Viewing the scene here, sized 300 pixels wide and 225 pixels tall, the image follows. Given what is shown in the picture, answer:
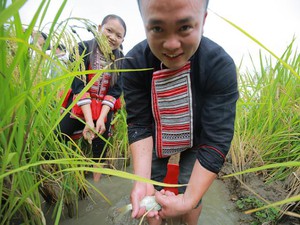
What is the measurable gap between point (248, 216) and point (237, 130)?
2.39ft

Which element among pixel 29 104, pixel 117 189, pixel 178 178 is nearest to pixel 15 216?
pixel 29 104

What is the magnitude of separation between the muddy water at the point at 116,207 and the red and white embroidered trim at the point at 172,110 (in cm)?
40

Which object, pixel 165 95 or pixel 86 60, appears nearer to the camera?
pixel 165 95

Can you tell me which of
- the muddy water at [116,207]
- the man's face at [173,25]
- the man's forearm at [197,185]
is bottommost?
the muddy water at [116,207]

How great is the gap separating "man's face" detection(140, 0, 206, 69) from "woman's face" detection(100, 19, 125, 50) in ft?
4.91

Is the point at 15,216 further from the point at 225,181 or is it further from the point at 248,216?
the point at 225,181

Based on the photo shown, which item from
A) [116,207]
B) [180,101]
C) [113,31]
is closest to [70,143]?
[116,207]

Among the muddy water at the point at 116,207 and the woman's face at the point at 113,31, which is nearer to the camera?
the muddy water at the point at 116,207

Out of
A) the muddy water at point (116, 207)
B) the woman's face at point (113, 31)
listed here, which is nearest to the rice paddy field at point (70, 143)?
the muddy water at point (116, 207)

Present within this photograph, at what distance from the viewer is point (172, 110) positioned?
1.26m

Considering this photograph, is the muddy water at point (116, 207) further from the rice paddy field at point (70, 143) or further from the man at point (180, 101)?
the man at point (180, 101)

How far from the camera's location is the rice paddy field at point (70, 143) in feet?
2.51

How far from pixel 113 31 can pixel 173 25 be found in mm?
1652

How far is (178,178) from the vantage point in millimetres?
1326
